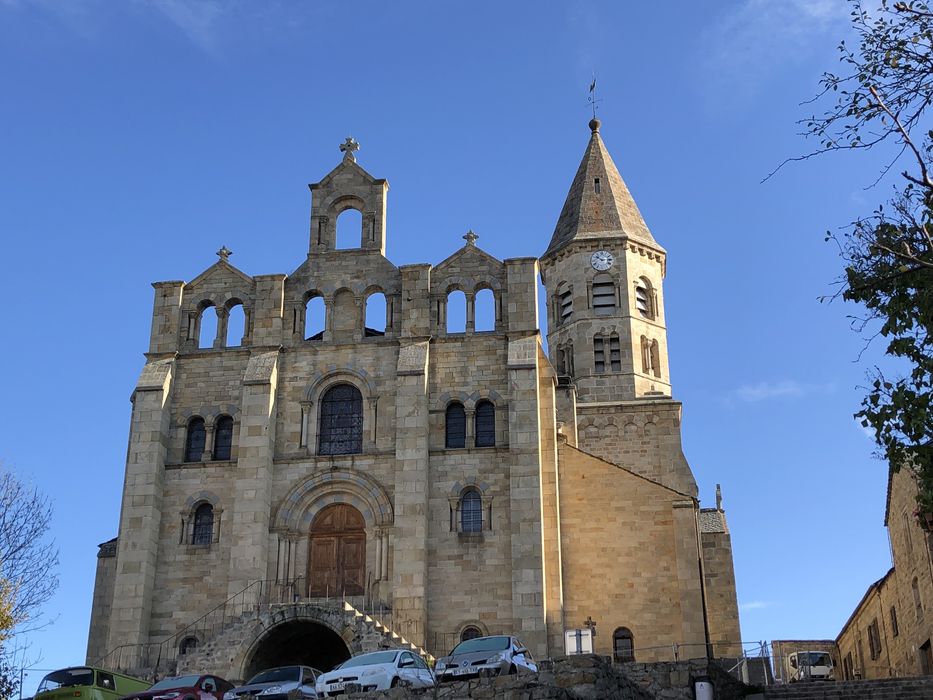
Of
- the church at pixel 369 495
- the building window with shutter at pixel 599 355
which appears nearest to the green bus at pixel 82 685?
the church at pixel 369 495

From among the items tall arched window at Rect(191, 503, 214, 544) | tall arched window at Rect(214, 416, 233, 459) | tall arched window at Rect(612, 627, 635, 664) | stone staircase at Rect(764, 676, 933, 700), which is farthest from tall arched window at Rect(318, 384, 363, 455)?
stone staircase at Rect(764, 676, 933, 700)

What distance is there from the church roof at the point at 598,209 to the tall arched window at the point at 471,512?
1804cm

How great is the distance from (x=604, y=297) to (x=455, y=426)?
1510 cm

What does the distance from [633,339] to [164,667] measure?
935 inches

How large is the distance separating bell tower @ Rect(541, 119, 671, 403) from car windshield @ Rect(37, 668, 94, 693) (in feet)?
85.4

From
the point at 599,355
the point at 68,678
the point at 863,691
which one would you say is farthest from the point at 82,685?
the point at 599,355

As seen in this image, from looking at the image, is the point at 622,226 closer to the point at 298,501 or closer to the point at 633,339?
the point at 633,339

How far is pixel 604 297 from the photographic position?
163ft

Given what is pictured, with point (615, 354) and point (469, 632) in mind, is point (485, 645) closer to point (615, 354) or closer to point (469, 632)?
point (469, 632)

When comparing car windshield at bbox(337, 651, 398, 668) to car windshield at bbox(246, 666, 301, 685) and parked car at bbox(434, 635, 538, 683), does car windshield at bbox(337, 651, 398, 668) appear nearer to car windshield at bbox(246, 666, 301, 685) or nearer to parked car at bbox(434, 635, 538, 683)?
parked car at bbox(434, 635, 538, 683)

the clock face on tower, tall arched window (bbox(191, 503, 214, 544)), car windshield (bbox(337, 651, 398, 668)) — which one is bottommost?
car windshield (bbox(337, 651, 398, 668))

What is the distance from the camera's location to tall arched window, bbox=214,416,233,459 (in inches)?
1468

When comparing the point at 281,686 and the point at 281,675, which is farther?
the point at 281,675

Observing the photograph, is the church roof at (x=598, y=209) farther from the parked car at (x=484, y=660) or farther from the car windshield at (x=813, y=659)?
the parked car at (x=484, y=660)
